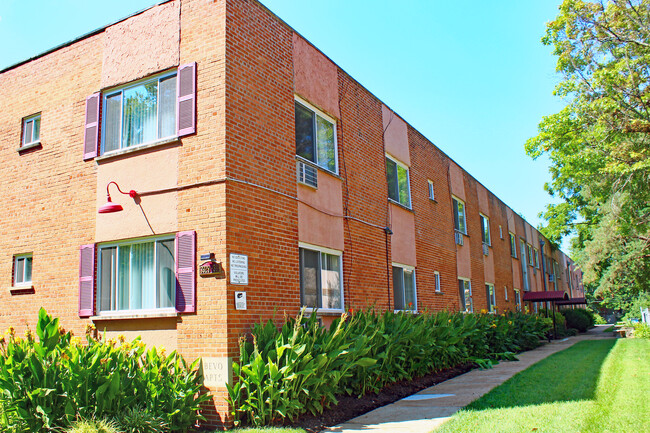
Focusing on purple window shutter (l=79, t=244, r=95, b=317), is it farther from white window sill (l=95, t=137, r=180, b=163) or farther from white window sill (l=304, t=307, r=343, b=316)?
white window sill (l=304, t=307, r=343, b=316)

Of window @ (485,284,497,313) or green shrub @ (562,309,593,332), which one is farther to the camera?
green shrub @ (562,309,593,332)

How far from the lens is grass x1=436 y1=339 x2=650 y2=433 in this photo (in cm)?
671

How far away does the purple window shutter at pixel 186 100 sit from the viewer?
8.80 metres

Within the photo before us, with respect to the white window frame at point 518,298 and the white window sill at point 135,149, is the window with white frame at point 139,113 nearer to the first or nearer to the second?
the white window sill at point 135,149

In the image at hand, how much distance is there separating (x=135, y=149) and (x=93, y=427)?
458 cm

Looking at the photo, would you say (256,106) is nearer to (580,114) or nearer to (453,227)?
(453,227)

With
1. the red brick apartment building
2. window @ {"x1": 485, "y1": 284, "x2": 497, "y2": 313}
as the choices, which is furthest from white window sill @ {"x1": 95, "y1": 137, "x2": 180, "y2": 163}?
window @ {"x1": 485, "y1": 284, "x2": 497, "y2": 313}

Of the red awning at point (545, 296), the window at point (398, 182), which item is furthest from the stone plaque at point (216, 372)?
the red awning at point (545, 296)

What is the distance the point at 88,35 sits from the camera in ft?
34.6

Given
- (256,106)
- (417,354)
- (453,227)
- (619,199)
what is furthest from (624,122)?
(256,106)

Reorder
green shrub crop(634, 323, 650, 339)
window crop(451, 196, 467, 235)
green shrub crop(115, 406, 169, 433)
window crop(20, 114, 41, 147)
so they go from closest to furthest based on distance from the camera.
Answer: green shrub crop(115, 406, 169, 433), window crop(20, 114, 41, 147), window crop(451, 196, 467, 235), green shrub crop(634, 323, 650, 339)

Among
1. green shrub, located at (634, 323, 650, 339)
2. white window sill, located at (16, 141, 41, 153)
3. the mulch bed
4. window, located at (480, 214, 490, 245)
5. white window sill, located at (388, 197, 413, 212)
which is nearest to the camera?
the mulch bed

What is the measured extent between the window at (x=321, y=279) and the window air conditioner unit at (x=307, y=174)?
120 centimetres

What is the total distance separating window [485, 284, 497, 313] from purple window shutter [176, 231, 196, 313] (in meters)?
15.7
